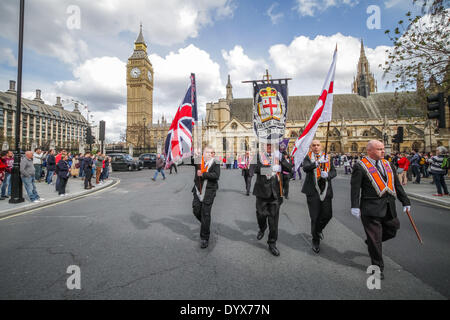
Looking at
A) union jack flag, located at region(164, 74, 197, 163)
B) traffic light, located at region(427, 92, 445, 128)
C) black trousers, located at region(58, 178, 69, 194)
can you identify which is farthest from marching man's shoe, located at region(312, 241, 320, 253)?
black trousers, located at region(58, 178, 69, 194)

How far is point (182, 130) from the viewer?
17.4ft

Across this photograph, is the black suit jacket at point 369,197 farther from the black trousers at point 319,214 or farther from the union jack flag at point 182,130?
the union jack flag at point 182,130

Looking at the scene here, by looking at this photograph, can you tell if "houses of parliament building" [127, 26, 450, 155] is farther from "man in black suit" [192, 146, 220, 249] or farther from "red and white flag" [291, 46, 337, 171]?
"man in black suit" [192, 146, 220, 249]

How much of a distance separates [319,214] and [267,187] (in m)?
1.01

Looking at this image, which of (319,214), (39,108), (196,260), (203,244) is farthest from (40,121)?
(319,214)

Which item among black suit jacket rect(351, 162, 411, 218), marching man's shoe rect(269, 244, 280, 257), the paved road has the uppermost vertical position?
black suit jacket rect(351, 162, 411, 218)

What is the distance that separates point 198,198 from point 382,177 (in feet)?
9.76

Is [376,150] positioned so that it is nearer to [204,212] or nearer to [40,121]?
[204,212]

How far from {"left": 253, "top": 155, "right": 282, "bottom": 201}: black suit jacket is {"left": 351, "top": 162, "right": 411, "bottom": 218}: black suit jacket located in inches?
47.8

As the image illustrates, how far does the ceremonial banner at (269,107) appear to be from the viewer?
942 centimetres

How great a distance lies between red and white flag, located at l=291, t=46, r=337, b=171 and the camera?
4.41 metres

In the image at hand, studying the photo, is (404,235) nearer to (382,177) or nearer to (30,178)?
(382,177)
